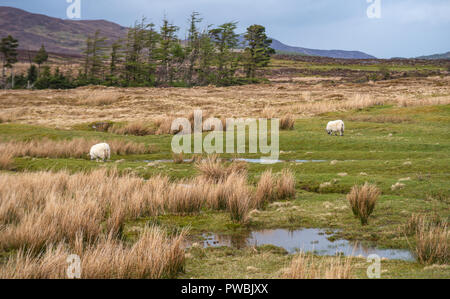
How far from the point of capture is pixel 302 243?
10.2 metres

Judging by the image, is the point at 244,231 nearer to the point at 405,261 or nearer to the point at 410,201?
the point at 405,261

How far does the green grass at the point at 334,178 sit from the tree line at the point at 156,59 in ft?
172

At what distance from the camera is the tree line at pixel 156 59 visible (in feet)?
264

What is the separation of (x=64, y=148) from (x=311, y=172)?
13159mm

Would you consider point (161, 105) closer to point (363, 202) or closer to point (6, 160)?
point (6, 160)

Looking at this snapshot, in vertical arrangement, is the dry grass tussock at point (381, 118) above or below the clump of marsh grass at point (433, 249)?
above

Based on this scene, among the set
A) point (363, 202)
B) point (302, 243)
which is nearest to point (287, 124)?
point (363, 202)

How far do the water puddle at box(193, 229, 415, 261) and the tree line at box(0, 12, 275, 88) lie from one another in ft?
235

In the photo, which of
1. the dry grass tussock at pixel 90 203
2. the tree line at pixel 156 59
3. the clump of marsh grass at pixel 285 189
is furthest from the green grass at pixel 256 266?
the tree line at pixel 156 59

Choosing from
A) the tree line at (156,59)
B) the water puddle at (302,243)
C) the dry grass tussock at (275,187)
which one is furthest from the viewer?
the tree line at (156,59)

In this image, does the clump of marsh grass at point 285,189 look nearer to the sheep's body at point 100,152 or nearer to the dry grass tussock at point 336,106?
the sheep's body at point 100,152
